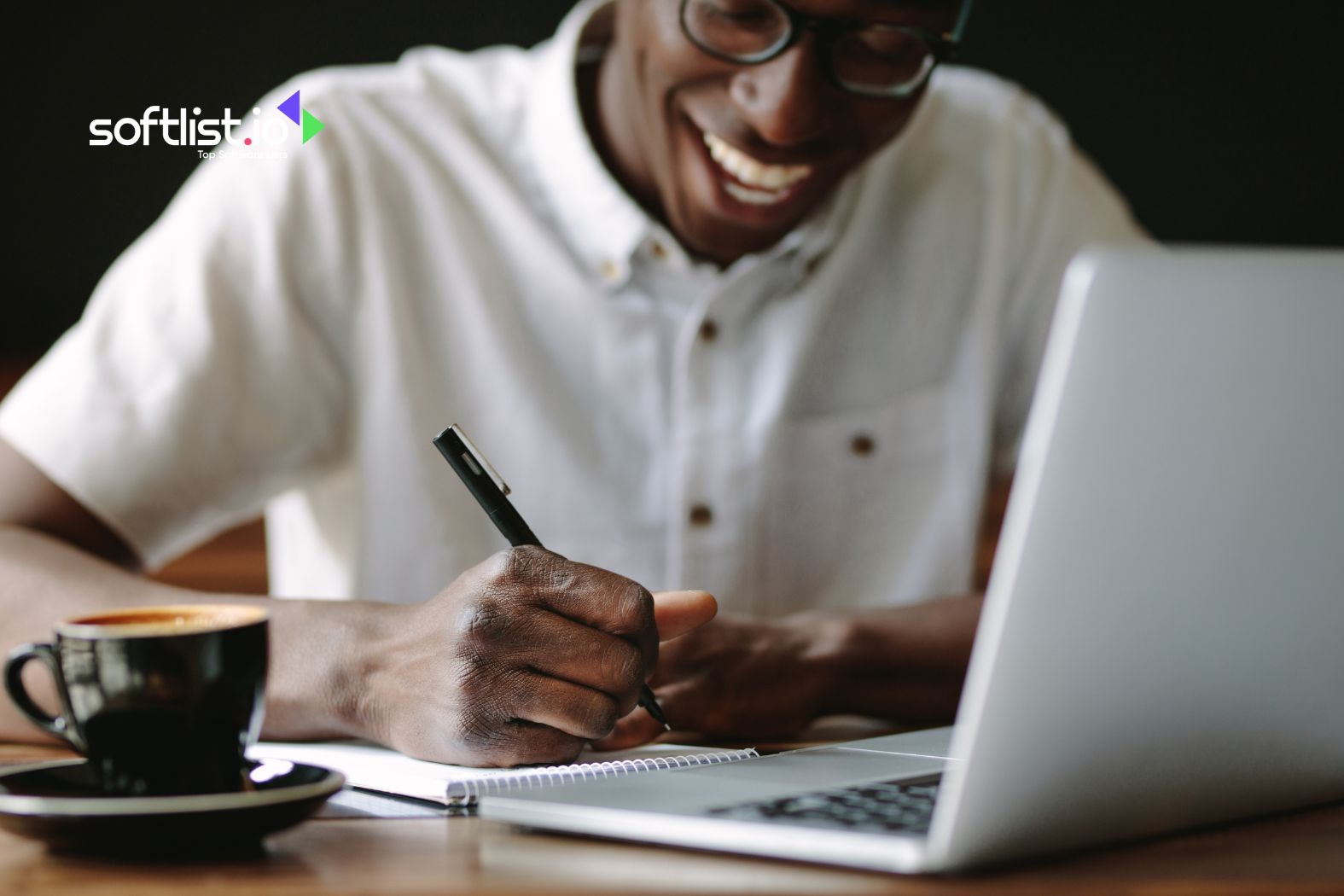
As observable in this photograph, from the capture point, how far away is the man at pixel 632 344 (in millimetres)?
1277

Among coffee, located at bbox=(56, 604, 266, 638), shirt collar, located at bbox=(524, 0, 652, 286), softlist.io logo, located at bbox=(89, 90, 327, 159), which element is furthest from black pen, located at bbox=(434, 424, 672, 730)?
softlist.io logo, located at bbox=(89, 90, 327, 159)

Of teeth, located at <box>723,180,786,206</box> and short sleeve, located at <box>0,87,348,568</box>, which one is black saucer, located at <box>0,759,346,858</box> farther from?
teeth, located at <box>723,180,786,206</box>

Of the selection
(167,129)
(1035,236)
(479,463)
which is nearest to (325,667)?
(479,463)

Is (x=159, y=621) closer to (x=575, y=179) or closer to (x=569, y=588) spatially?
(x=569, y=588)

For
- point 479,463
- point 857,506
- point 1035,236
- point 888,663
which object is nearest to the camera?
point 479,463

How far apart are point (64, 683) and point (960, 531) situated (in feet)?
3.83

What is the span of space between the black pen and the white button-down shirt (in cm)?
51

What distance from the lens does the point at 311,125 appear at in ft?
4.91

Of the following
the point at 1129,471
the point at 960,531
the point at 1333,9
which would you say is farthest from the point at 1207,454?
the point at 1333,9

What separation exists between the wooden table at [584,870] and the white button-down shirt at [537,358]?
720 mm

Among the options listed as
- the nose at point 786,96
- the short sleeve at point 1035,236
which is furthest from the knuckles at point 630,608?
the short sleeve at point 1035,236

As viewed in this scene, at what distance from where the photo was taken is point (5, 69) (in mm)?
2422

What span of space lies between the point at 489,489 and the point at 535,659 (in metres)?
0.13

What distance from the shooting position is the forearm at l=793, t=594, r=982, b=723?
3.84 feet
